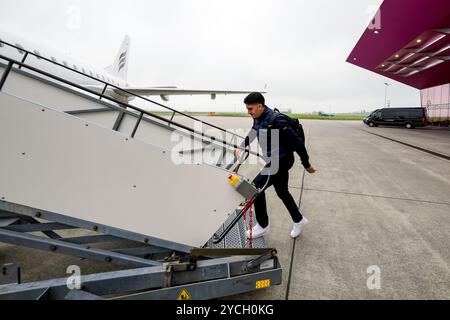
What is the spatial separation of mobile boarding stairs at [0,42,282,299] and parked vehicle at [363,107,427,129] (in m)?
27.2

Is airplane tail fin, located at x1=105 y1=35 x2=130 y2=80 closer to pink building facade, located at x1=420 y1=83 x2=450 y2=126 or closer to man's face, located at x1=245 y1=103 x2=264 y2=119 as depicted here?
man's face, located at x1=245 y1=103 x2=264 y2=119

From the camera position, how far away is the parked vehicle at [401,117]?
2208 cm

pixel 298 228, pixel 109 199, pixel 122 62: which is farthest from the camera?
pixel 122 62

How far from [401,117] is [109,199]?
93.0 feet

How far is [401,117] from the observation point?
2308cm

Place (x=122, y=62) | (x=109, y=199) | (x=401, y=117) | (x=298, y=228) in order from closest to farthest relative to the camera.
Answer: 1. (x=109, y=199)
2. (x=298, y=228)
3. (x=122, y=62)
4. (x=401, y=117)

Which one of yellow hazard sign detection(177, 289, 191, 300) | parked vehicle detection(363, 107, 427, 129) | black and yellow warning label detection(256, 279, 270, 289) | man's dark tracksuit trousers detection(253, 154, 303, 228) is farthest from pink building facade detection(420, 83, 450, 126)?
yellow hazard sign detection(177, 289, 191, 300)

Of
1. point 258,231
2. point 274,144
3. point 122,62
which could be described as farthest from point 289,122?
point 122,62

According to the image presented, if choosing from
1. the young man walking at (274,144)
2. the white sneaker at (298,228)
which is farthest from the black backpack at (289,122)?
the white sneaker at (298,228)

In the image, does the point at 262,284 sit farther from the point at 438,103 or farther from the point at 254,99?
the point at 438,103

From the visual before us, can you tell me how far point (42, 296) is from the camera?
1531 mm
